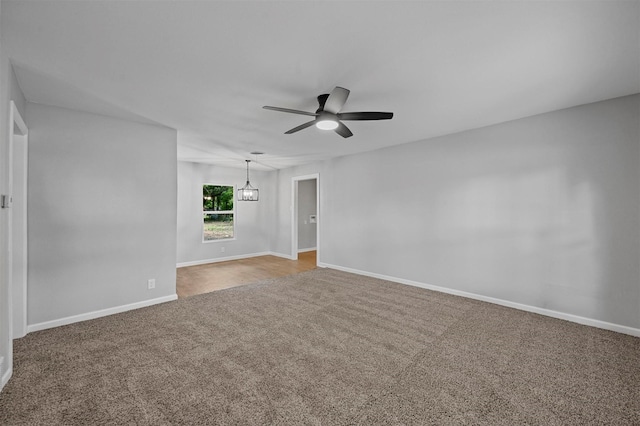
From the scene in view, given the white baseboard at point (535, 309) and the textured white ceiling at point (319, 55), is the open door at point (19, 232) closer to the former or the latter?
the textured white ceiling at point (319, 55)

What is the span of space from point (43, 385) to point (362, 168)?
5120mm

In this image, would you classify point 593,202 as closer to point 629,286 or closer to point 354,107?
point 629,286

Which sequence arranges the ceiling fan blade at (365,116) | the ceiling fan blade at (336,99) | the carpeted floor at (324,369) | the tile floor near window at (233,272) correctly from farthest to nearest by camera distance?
1. the tile floor near window at (233,272)
2. the ceiling fan blade at (365,116)
3. the ceiling fan blade at (336,99)
4. the carpeted floor at (324,369)

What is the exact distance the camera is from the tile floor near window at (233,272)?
480 centimetres

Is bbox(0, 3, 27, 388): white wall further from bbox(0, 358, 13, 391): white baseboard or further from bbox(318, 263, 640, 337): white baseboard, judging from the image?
bbox(318, 263, 640, 337): white baseboard

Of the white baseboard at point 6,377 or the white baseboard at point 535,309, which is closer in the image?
the white baseboard at point 6,377

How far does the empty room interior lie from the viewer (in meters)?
1.80

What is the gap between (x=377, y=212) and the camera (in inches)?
210

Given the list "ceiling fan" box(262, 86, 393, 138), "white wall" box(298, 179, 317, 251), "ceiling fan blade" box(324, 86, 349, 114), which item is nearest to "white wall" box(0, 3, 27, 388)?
"ceiling fan" box(262, 86, 393, 138)

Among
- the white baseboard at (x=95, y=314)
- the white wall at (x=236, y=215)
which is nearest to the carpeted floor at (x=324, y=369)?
the white baseboard at (x=95, y=314)

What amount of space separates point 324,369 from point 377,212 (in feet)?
11.5

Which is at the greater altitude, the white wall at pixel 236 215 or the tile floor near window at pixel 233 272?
the white wall at pixel 236 215

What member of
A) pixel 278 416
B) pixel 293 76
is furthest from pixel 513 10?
pixel 278 416

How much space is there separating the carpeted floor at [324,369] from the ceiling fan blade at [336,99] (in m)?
2.29
